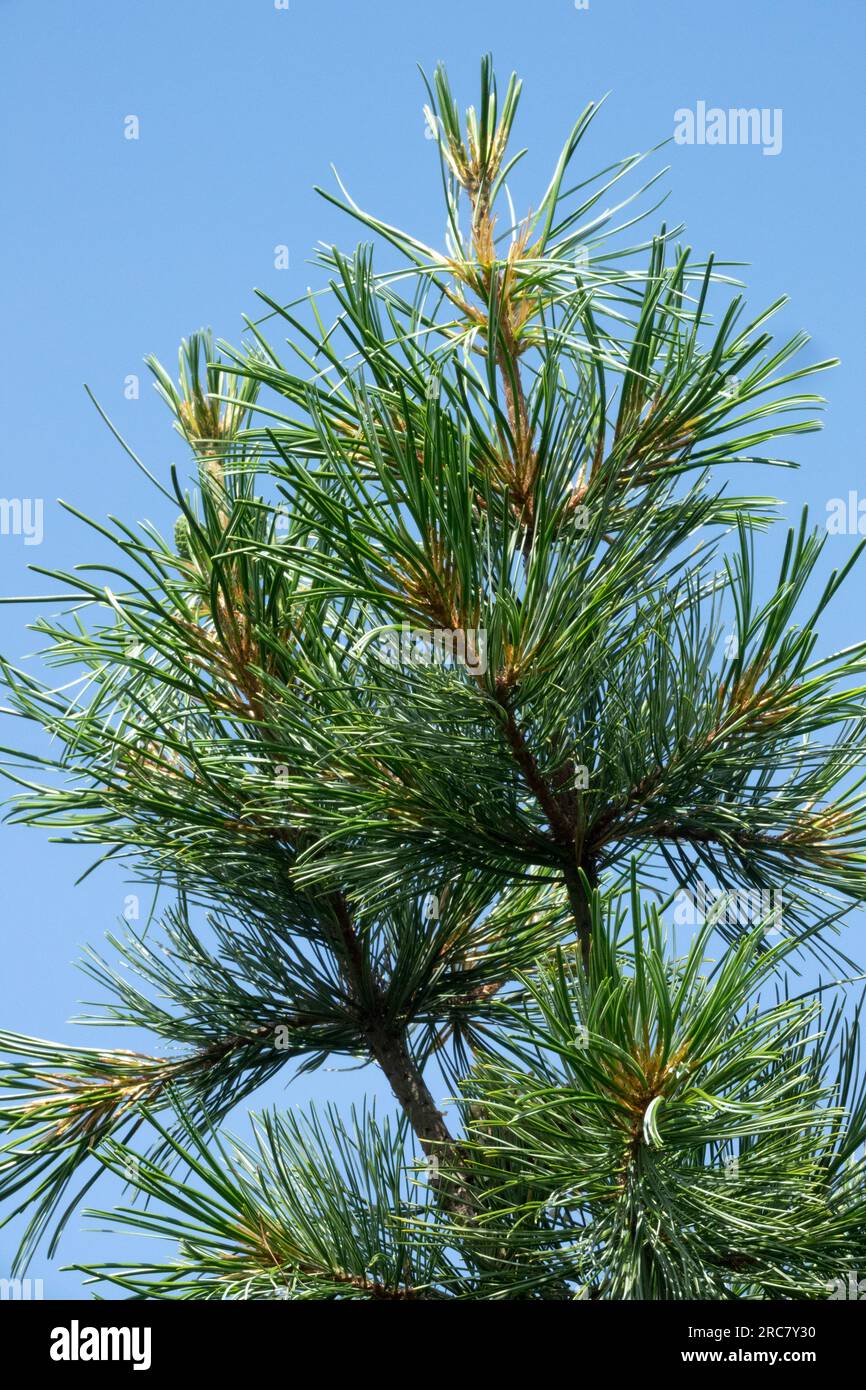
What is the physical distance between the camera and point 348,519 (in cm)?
114

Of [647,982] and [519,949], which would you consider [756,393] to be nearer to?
[647,982]

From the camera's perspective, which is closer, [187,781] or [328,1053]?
[187,781]

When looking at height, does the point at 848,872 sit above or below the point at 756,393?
below

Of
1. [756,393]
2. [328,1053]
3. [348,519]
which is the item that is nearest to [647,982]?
[348,519]

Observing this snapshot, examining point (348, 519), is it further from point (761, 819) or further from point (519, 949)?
point (519, 949)

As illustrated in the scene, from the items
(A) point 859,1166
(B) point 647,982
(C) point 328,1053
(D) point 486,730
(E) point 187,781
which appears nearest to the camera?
(B) point 647,982

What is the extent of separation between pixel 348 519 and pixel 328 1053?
2.45ft

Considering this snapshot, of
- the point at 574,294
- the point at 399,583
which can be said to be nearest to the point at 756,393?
the point at 574,294

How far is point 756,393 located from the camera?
1.28m

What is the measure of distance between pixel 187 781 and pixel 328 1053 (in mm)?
383

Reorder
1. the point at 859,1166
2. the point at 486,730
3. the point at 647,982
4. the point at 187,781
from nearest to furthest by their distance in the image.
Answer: the point at 647,982 < the point at 486,730 < the point at 859,1166 < the point at 187,781

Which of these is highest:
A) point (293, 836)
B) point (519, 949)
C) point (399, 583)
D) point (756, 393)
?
point (756, 393)

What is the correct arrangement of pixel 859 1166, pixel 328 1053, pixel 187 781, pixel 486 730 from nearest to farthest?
pixel 486 730, pixel 859 1166, pixel 187 781, pixel 328 1053
